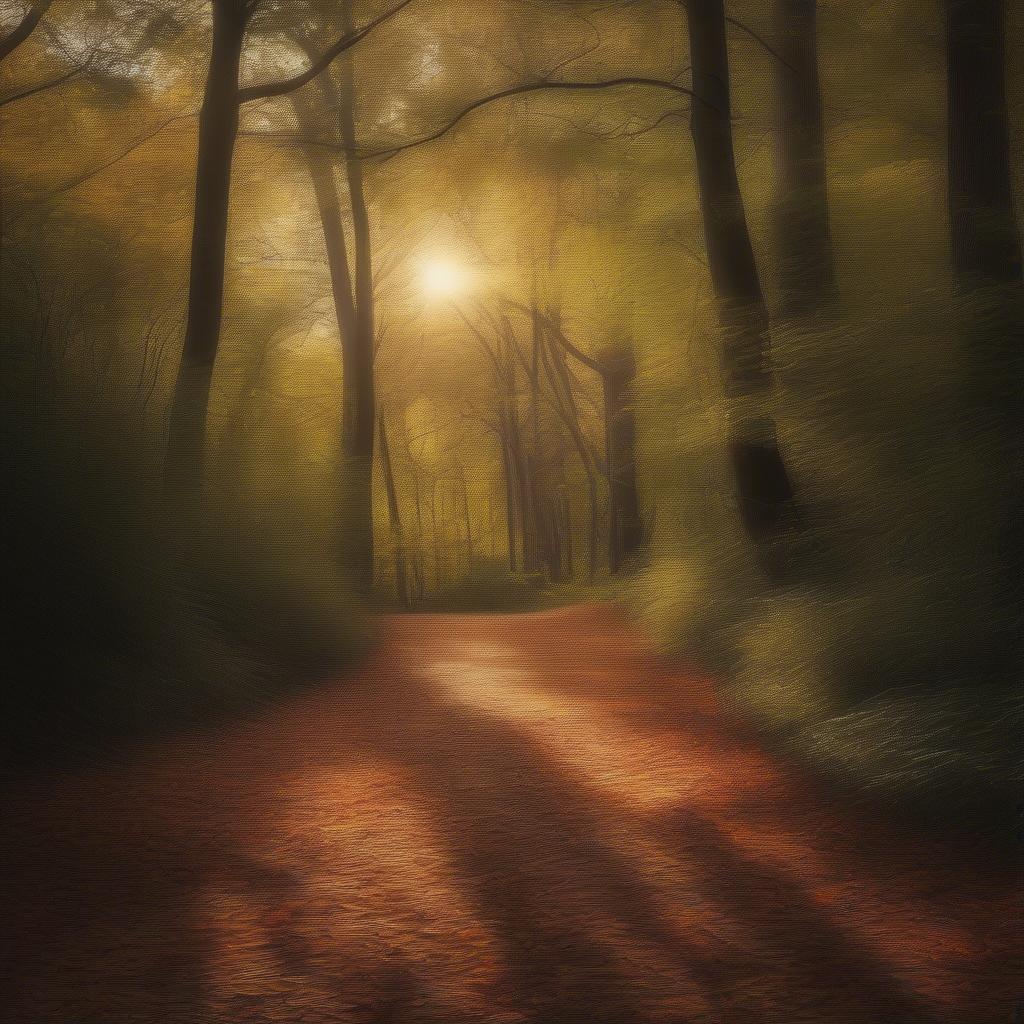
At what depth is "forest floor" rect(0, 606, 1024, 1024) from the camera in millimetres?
2545

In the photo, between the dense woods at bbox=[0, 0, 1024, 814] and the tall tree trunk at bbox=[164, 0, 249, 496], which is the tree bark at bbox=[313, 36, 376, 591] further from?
the tall tree trunk at bbox=[164, 0, 249, 496]

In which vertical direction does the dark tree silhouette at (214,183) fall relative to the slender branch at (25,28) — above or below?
below

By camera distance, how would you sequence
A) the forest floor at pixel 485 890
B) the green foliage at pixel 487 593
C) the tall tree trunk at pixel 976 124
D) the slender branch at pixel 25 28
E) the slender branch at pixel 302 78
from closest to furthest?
the forest floor at pixel 485 890, the tall tree trunk at pixel 976 124, the slender branch at pixel 302 78, the slender branch at pixel 25 28, the green foliage at pixel 487 593

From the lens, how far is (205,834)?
3979mm

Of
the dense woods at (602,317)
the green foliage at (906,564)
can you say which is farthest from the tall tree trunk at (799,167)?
the green foliage at (906,564)

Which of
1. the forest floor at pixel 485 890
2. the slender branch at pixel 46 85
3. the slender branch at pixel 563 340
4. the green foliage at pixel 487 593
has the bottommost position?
the green foliage at pixel 487 593

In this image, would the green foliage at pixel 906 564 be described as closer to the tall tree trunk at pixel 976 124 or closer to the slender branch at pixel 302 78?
the tall tree trunk at pixel 976 124

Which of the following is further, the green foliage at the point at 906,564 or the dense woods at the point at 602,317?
the dense woods at the point at 602,317

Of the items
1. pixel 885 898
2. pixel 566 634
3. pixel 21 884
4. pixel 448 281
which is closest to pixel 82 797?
pixel 21 884

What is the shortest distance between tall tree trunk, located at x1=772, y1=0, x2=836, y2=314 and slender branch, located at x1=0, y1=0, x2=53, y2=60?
605 centimetres

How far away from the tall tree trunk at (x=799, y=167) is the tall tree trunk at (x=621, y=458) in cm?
1029

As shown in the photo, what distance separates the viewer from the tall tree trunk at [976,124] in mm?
5820

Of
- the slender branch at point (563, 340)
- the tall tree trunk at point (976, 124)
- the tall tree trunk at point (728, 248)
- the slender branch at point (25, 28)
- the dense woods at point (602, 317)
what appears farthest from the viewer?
the slender branch at point (563, 340)

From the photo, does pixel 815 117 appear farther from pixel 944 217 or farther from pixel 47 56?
pixel 47 56
